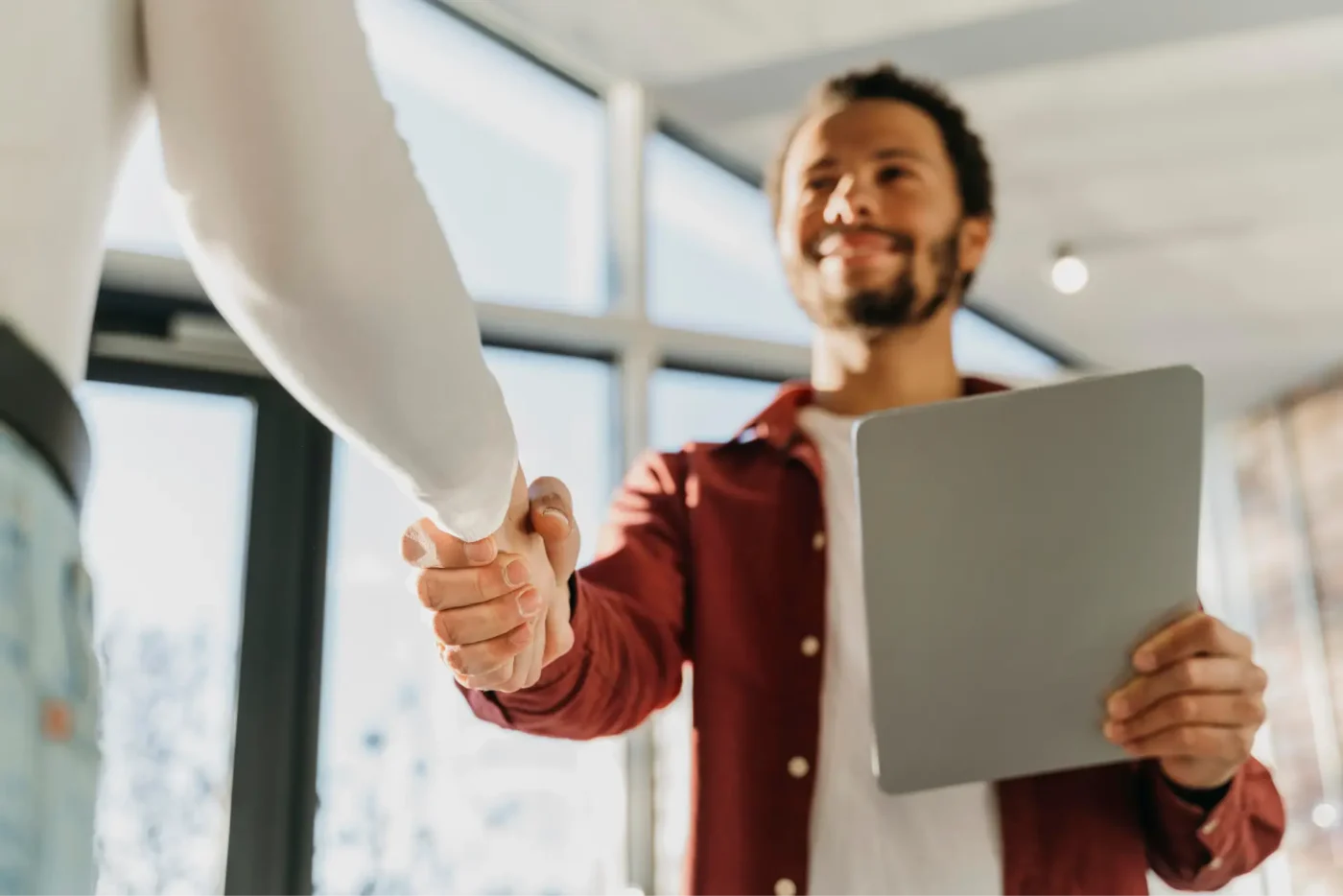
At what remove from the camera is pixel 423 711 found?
2182 mm

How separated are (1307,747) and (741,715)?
259 cm

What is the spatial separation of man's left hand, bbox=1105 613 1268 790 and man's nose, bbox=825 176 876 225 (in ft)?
1.95

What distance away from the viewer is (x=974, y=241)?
1555 millimetres

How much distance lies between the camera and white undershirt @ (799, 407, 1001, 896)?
1.08m

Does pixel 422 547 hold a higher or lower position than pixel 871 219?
lower

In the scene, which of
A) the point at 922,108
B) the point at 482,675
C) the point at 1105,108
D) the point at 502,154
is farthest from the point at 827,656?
the point at 1105,108

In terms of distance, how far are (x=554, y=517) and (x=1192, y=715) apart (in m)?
0.58

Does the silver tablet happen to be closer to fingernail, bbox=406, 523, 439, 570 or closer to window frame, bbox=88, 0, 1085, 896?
fingernail, bbox=406, 523, 439, 570

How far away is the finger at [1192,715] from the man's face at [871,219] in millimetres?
544

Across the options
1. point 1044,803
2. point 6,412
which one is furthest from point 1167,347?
point 6,412

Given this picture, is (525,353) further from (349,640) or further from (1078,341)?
(1078,341)

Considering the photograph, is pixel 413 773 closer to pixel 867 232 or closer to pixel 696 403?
pixel 696 403

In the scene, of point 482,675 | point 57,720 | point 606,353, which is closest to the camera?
point 57,720

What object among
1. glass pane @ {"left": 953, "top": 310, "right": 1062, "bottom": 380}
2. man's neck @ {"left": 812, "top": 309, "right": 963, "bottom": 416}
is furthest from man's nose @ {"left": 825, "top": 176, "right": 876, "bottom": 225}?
glass pane @ {"left": 953, "top": 310, "right": 1062, "bottom": 380}
